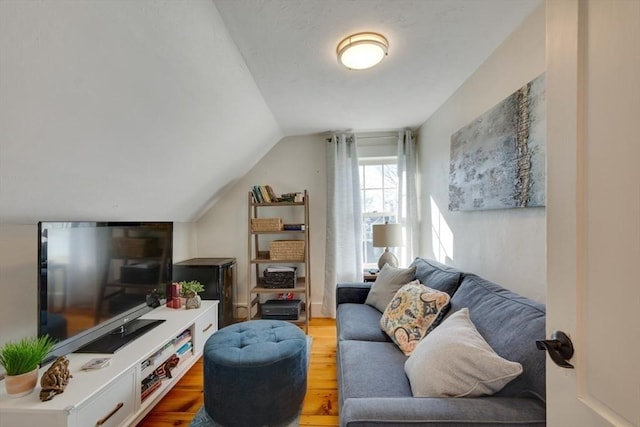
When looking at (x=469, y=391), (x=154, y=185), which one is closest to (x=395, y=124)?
(x=154, y=185)

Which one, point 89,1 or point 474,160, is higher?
point 89,1

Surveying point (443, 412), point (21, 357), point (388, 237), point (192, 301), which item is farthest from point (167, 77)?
point (388, 237)

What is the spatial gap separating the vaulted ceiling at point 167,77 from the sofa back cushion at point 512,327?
1473 millimetres

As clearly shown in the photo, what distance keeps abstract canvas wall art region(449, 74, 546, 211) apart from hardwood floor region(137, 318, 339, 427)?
1.66m

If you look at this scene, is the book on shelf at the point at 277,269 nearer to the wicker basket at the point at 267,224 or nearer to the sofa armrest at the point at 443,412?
the wicker basket at the point at 267,224

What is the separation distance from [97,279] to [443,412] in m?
1.93

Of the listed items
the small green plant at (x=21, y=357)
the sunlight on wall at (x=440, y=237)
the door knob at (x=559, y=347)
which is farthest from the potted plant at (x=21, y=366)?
the sunlight on wall at (x=440, y=237)

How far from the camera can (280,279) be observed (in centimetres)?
306

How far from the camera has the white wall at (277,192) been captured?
3.44 m

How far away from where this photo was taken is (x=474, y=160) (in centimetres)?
195

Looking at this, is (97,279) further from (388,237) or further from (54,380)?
(388,237)

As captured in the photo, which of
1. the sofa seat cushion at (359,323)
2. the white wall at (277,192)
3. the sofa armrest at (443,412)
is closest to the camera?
the sofa armrest at (443,412)

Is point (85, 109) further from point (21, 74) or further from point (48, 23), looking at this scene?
point (48, 23)

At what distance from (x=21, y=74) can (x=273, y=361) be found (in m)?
1.65
